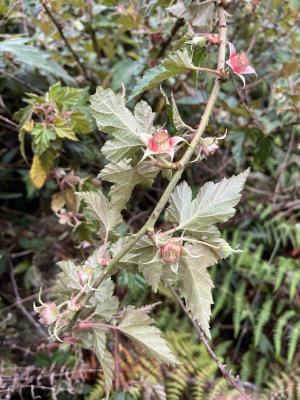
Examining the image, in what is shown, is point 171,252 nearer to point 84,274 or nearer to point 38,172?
point 84,274

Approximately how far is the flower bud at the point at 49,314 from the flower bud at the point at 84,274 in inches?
2.1

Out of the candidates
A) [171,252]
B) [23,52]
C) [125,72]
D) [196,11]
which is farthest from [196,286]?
[125,72]

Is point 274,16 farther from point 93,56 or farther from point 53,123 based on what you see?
point 53,123

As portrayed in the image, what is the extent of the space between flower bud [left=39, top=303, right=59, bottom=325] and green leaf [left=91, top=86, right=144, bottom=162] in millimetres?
217

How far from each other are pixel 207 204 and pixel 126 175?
0.12 meters

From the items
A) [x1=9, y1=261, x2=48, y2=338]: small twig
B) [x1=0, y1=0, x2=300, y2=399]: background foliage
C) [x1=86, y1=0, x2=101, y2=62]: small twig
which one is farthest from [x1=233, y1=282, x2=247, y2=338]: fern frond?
[x1=86, y1=0, x2=101, y2=62]: small twig

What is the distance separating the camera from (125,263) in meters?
0.70

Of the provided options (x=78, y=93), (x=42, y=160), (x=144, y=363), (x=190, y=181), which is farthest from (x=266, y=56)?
(x=144, y=363)

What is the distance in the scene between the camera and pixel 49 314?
63cm

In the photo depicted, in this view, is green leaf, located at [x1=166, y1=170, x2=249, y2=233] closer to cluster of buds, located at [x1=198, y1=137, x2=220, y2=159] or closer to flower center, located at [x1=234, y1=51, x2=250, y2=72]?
cluster of buds, located at [x1=198, y1=137, x2=220, y2=159]

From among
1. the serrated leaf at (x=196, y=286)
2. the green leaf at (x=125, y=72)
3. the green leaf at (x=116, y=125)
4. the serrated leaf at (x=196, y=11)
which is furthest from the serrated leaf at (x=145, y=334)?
the green leaf at (x=125, y=72)

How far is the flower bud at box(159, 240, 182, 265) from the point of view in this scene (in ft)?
1.88

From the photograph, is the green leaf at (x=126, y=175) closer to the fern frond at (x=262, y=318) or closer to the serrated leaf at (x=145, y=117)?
the serrated leaf at (x=145, y=117)

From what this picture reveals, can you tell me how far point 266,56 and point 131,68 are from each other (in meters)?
0.54
